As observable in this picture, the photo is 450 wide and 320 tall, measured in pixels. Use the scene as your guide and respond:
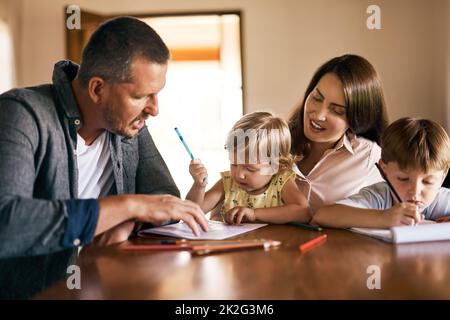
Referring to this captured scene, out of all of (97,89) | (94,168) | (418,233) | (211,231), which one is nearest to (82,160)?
(94,168)

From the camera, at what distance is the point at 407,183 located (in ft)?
4.17

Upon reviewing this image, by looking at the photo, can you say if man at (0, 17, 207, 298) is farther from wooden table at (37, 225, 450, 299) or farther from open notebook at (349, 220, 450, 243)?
open notebook at (349, 220, 450, 243)

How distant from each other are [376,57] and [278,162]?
3222mm

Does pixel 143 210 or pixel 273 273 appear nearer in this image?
pixel 273 273

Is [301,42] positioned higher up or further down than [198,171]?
higher up

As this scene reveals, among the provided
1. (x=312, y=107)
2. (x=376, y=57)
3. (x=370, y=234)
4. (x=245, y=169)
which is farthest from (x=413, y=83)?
(x=370, y=234)

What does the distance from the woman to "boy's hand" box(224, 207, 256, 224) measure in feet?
1.03

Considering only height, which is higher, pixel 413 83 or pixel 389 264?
pixel 413 83

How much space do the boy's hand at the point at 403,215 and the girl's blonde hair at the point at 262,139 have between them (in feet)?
1.62

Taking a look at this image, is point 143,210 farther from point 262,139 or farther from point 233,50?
point 233,50

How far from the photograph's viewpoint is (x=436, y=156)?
4.09ft

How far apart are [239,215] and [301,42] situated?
3.52m

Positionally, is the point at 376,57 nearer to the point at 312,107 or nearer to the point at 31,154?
the point at 312,107
